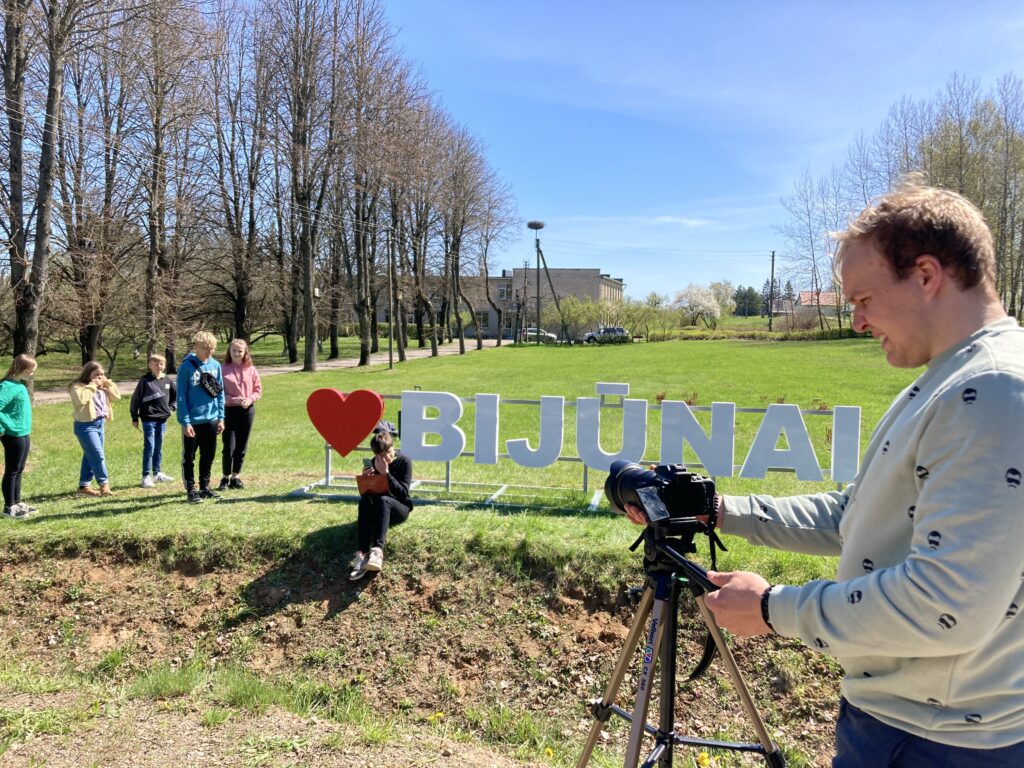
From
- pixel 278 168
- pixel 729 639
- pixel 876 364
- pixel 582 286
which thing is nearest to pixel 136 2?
pixel 729 639

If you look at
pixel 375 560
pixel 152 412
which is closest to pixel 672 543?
pixel 375 560

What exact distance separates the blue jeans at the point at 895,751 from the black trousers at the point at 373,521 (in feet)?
15.5

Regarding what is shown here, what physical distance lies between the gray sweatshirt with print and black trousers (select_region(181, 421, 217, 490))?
300 inches

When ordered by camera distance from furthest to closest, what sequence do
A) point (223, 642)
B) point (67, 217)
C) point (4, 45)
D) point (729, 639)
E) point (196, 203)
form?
1. point (196, 203)
2. point (67, 217)
3. point (4, 45)
4. point (223, 642)
5. point (729, 639)

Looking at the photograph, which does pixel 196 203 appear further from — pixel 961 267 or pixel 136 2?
pixel 961 267

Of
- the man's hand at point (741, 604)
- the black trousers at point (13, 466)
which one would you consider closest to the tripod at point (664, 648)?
the man's hand at point (741, 604)

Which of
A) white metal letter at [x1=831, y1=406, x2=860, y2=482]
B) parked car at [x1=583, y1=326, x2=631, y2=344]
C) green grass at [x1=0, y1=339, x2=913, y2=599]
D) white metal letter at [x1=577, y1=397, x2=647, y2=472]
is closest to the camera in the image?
green grass at [x1=0, y1=339, x2=913, y2=599]

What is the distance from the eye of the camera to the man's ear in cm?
141

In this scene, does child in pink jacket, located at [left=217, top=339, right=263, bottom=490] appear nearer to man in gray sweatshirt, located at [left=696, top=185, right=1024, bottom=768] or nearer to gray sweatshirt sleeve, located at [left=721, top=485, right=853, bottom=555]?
gray sweatshirt sleeve, located at [left=721, top=485, right=853, bottom=555]

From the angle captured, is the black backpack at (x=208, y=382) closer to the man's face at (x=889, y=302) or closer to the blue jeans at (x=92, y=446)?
the blue jeans at (x=92, y=446)

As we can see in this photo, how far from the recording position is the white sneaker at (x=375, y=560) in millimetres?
5645

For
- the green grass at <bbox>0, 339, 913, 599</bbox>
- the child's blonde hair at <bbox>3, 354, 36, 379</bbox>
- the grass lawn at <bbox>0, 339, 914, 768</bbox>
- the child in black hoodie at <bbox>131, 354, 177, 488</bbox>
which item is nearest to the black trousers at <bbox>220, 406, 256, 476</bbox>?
the green grass at <bbox>0, 339, 913, 599</bbox>

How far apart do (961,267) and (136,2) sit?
601 inches

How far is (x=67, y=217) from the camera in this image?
2134 centimetres
